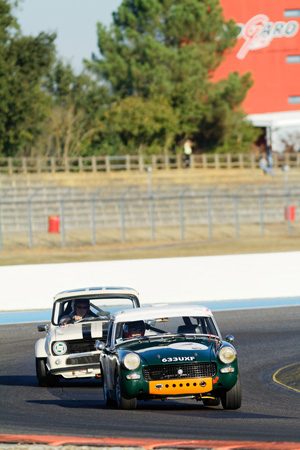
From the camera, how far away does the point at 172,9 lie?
7506 centimetres

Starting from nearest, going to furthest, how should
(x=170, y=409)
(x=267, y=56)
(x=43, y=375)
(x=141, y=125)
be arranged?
1. (x=170, y=409)
2. (x=43, y=375)
3. (x=141, y=125)
4. (x=267, y=56)

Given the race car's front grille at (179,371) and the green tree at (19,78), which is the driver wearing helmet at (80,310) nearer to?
the race car's front grille at (179,371)

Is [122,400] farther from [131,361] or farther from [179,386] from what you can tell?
[179,386]

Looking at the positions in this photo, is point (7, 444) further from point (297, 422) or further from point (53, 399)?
point (53, 399)

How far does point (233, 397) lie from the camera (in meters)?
9.80

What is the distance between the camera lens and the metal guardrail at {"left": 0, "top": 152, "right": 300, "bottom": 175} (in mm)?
57594

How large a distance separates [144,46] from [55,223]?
128 feet

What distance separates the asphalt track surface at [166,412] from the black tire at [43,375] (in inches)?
6.1

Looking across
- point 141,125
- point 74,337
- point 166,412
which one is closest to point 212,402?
point 166,412

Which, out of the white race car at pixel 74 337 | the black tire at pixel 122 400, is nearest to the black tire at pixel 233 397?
the black tire at pixel 122 400

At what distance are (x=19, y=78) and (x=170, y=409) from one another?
51.0 meters

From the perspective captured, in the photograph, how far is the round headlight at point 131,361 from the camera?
9539mm

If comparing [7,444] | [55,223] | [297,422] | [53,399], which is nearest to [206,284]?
[53,399]

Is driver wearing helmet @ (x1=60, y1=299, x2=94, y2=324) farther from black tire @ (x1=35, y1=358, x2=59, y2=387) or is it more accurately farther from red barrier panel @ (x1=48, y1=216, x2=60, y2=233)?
red barrier panel @ (x1=48, y1=216, x2=60, y2=233)
